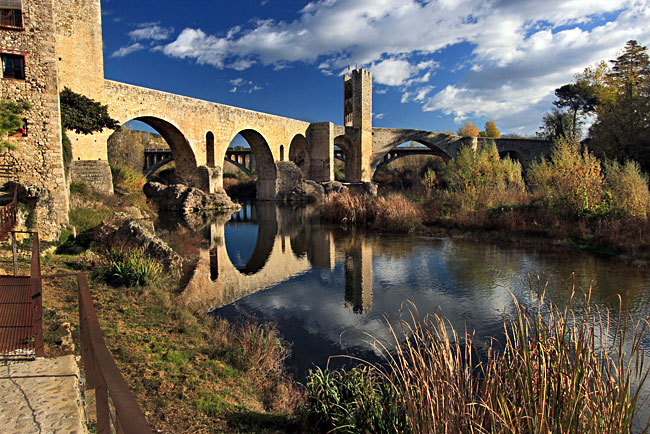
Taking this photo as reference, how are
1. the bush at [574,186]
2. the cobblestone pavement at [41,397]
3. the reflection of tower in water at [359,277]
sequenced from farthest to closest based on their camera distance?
the bush at [574,186], the reflection of tower in water at [359,277], the cobblestone pavement at [41,397]

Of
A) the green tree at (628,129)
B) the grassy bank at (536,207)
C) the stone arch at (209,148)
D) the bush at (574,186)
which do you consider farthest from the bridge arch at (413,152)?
the bush at (574,186)

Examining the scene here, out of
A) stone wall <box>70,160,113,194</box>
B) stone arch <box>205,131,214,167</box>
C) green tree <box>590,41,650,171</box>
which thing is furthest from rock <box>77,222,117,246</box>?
green tree <box>590,41,650,171</box>

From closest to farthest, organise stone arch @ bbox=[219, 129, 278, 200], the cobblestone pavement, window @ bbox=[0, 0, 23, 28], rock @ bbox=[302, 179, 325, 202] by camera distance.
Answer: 1. the cobblestone pavement
2. window @ bbox=[0, 0, 23, 28]
3. stone arch @ bbox=[219, 129, 278, 200]
4. rock @ bbox=[302, 179, 325, 202]

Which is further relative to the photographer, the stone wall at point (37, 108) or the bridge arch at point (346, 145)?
the bridge arch at point (346, 145)

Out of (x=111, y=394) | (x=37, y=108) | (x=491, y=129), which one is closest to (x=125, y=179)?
(x=37, y=108)

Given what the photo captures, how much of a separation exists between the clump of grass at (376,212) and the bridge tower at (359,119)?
60.7 feet

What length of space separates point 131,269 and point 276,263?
15.3 ft

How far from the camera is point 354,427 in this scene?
11.0 ft

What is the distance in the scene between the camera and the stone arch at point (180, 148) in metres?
21.4

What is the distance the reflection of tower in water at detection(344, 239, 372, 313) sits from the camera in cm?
769

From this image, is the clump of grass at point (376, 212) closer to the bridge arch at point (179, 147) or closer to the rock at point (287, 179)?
the bridge arch at point (179, 147)

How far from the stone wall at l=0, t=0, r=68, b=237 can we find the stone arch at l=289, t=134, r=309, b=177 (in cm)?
2510

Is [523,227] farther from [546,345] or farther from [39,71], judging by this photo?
[39,71]

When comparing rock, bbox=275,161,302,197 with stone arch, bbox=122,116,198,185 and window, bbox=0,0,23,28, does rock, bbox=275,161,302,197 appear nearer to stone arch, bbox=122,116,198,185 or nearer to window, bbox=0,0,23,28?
stone arch, bbox=122,116,198,185
